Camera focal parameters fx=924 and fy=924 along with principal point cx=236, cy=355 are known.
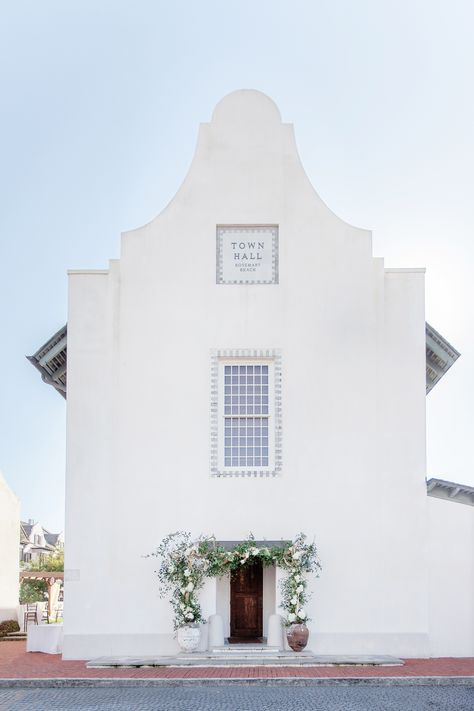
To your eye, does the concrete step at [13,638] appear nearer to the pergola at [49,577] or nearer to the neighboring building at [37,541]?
the pergola at [49,577]

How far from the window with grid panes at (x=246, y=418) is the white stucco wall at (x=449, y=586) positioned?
3.69 meters

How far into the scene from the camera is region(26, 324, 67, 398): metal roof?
66.9 ft

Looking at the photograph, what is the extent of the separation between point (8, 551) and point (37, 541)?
50913mm

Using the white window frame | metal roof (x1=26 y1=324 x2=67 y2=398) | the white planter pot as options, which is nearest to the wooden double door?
the white planter pot

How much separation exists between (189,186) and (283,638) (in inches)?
376

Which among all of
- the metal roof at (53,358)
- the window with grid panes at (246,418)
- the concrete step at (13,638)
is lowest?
the concrete step at (13,638)

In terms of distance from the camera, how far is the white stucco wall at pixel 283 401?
18531 mm

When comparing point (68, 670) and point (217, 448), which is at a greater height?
point (217, 448)

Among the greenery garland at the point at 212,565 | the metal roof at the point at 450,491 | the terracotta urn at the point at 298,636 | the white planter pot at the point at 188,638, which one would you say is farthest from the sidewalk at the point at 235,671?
the metal roof at the point at 450,491

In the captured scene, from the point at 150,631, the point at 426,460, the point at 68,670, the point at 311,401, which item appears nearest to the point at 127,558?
the point at 150,631

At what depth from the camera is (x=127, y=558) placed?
1859cm

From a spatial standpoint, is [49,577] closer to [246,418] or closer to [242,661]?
[246,418]

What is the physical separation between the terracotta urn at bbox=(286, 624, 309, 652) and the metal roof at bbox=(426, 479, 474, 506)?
4.28 m

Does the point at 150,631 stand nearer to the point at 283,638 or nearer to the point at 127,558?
the point at 127,558
